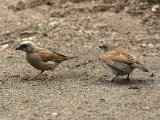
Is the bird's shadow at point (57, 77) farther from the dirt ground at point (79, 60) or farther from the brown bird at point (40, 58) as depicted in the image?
the brown bird at point (40, 58)

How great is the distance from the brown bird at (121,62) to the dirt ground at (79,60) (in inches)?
9.5

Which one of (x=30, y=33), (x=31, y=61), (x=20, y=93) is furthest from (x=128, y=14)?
(x=20, y=93)

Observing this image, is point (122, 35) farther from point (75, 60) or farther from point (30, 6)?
point (30, 6)

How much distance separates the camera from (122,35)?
13594mm

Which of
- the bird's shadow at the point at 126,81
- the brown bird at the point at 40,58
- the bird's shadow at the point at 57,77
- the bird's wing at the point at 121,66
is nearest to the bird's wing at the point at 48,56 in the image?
the brown bird at the point at 40,58

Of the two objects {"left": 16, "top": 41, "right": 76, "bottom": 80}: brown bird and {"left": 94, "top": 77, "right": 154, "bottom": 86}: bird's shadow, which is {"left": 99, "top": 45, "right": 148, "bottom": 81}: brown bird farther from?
{"left": 16, "top": 41, "right": 76, "bottom": 80}: brown bird

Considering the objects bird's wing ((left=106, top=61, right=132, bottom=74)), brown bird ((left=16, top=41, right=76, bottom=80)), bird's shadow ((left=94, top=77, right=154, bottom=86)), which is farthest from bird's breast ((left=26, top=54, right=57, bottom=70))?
bird's wing ((left=106, top=61, right=132, bottom=74))

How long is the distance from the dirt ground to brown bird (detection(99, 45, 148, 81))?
0.24 meters

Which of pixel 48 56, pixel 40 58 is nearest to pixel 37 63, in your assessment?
pixel 40 58

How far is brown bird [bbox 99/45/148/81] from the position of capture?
10.3 meters

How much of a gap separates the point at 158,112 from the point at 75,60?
11.8ft

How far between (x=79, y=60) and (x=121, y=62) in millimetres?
1831

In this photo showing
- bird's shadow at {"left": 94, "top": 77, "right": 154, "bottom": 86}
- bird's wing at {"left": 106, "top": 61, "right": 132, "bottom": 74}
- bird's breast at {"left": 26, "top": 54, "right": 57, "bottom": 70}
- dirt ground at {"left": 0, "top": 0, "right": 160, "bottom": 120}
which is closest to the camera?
dirt ground at {"left": 0, "top": 0, "right": 160, "bottom": 120}

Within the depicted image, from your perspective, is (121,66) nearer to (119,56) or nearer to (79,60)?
(119,56)
